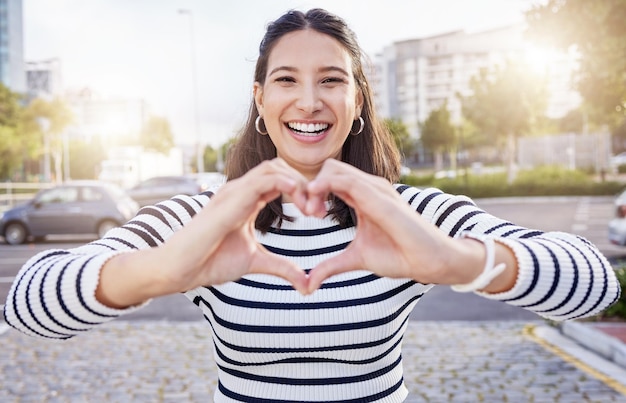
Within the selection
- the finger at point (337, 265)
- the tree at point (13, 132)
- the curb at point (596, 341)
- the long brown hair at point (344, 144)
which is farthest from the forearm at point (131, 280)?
the tree at point (13, 132)

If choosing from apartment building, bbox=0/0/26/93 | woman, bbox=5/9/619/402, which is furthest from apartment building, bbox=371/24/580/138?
woman, bbox=5/9/619/402

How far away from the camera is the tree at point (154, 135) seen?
6556 cm

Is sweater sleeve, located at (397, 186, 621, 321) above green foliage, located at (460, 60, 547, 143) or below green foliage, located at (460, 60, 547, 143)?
below

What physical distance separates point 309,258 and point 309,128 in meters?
0.43

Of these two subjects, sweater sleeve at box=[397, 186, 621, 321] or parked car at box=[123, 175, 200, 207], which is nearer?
sweater sleeve at box=[397, 186, 621, 321]

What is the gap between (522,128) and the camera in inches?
1344

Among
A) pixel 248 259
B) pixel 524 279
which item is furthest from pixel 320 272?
pixel 524 279

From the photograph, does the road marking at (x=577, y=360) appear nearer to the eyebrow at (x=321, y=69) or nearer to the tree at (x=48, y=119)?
the eyebrow at (x=321, y=69)

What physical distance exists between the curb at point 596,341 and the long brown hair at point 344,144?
4.60 m

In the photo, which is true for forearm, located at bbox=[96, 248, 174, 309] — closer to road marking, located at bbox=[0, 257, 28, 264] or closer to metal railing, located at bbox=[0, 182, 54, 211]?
road marking, located at bbox=[0, 257, 28, 264]

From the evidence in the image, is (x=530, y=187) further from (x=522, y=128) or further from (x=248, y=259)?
(x=248, y=259)

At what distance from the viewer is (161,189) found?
25297 mm

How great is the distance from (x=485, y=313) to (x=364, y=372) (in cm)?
691

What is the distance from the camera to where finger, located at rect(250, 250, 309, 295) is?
1430 mm
